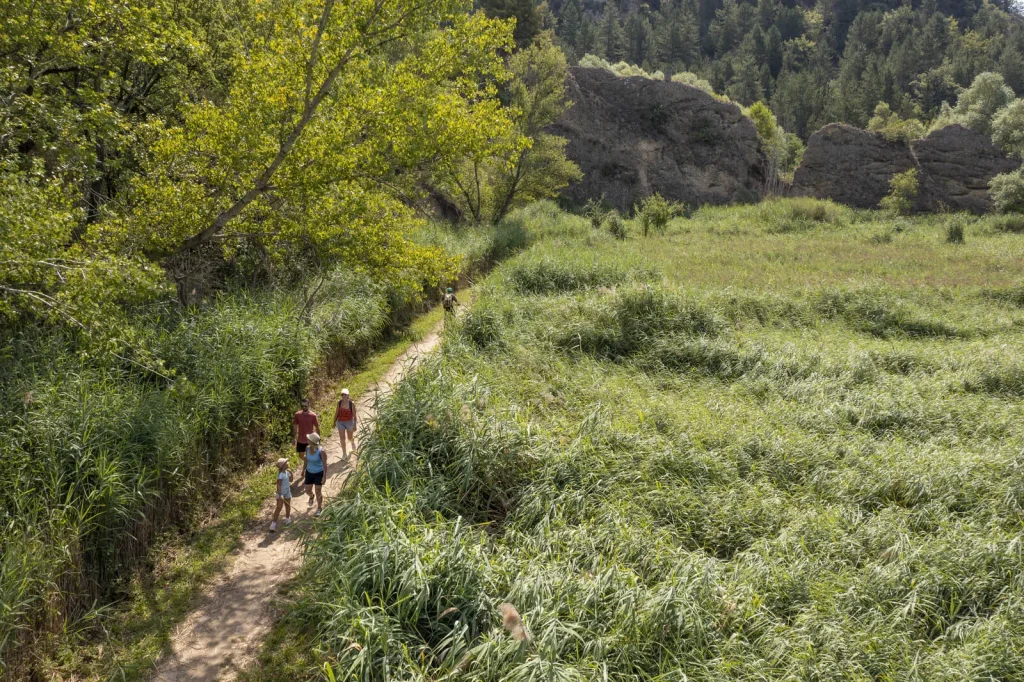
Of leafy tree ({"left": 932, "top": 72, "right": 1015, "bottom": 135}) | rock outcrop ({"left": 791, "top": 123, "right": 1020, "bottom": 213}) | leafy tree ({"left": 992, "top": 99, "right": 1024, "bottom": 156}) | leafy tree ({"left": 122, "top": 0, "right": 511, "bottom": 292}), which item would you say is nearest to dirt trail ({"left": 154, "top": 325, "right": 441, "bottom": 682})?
leafy tree ({"left": 122, "top": 0, "right": 511, "bottom": 292})

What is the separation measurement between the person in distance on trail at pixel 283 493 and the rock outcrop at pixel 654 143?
1460 inches

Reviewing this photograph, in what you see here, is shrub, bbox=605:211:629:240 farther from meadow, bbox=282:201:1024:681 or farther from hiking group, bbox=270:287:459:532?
hiking group, bbox=270:287:459:532

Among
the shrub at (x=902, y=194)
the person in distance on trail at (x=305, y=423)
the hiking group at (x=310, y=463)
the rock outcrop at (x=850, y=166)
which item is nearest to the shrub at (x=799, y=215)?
the shrub at (x=902, y=194)

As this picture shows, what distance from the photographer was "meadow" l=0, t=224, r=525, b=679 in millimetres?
6113

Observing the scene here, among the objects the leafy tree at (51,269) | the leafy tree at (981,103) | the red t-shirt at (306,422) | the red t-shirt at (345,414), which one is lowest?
the red t-shirt at (345,414)

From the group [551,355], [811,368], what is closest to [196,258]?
[551,355]

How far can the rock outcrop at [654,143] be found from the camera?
4350cm

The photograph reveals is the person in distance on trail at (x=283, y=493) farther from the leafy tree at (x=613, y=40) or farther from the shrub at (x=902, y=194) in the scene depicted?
the leafy tree at (x=613, y=40)

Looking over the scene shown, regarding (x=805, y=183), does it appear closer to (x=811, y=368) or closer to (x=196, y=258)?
(x=811, y=368)

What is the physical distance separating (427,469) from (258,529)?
111 inches

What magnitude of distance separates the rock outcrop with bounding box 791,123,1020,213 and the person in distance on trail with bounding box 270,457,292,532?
43338 millimetres

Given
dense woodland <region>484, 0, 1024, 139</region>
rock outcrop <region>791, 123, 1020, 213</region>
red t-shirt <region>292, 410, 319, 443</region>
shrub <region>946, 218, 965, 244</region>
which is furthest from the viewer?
dense woodland <region>484, 0, 1024, 139</region>

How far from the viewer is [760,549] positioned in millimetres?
6969

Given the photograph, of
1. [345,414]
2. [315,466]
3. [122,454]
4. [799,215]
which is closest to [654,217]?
[799,215]
